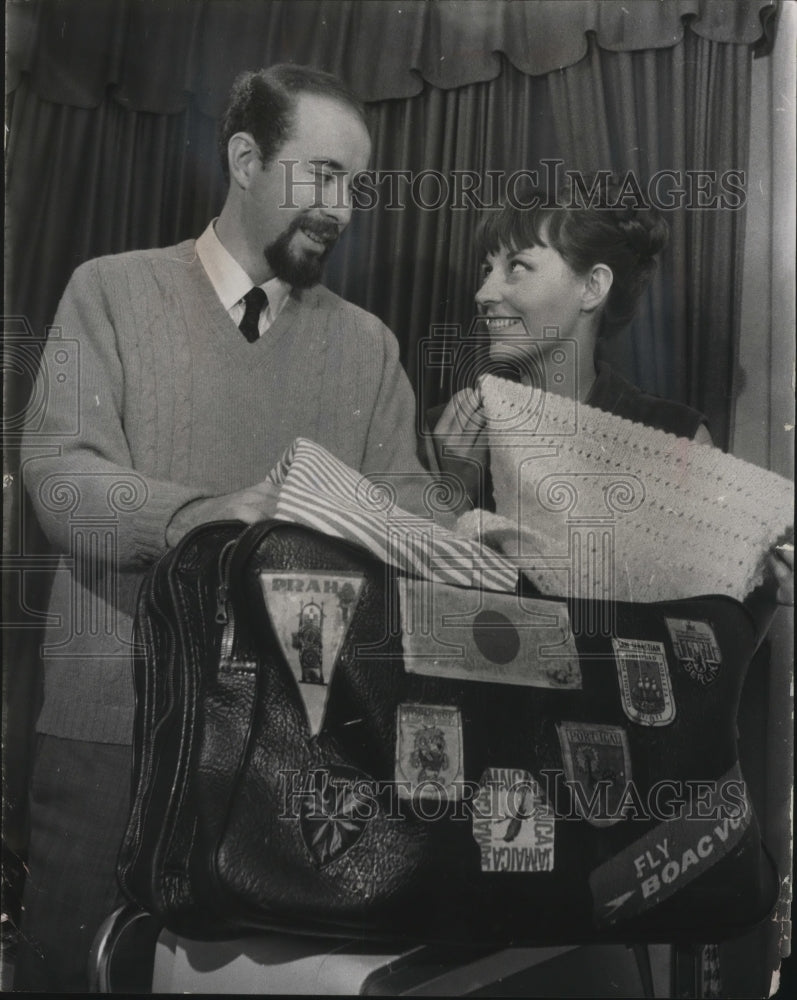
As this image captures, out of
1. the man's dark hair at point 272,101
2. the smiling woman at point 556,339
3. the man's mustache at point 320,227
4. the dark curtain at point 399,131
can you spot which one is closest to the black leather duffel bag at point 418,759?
the smiling woman at point 556,339

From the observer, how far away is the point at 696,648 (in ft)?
4.68

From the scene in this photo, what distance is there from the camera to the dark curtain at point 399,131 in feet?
4.71

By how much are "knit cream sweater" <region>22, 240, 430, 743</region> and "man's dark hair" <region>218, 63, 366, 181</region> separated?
16 centimetres

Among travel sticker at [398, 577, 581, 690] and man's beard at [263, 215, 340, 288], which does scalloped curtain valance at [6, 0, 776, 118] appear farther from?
travel sticker at [398, 577, 581, 690]

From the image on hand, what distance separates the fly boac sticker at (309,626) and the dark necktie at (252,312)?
30cm

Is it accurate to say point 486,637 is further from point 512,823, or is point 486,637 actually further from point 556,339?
point 556,339

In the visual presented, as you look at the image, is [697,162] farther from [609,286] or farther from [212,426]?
[212,426]

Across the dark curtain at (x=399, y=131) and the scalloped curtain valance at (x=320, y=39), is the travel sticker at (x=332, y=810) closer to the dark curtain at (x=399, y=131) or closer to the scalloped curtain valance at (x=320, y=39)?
the dark curtain at (x=399, y=131)

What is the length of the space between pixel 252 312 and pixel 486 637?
49 cm

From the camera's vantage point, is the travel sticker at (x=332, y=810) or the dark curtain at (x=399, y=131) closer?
the travel sticker at (x=332, y=810)

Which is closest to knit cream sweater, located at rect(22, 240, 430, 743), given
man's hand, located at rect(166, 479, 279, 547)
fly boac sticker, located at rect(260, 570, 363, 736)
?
man's hand, located at rect(166, 479, 279, 547)

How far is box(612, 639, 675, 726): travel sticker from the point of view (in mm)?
1403

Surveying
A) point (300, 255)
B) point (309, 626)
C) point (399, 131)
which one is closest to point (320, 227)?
point (300, 255)

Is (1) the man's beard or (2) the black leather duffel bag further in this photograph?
(1) the man's beard
